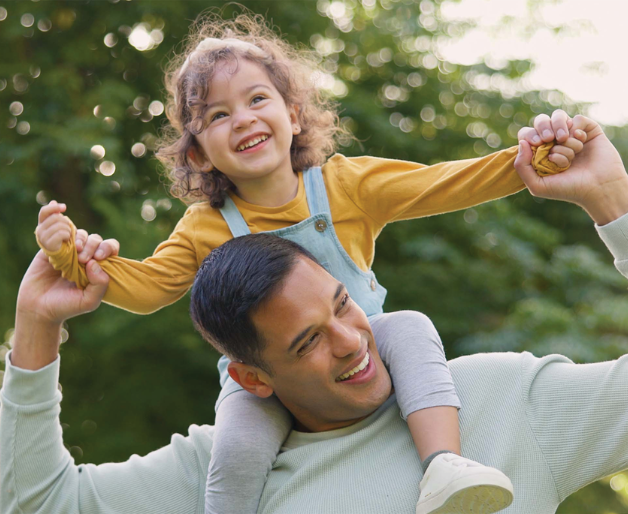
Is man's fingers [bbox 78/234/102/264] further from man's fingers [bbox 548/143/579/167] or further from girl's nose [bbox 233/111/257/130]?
man's fingers [bbox 548/143/579/167]

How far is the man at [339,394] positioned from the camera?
A: 6.37ft

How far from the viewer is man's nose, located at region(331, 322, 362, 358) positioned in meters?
1.94

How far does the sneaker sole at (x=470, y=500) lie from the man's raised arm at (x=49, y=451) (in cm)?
80

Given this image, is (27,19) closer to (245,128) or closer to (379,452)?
(245,128)

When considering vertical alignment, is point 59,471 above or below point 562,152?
below

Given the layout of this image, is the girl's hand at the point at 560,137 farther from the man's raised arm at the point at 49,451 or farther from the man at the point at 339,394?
the man's raised arm at the point at 49,451

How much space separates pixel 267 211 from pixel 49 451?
0.92 metres

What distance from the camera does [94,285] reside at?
6.97 feet

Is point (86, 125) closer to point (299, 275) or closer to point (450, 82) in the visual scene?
point (450, 82)

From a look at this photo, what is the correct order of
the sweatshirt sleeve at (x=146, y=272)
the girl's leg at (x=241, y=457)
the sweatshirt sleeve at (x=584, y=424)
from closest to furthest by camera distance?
the sweatshirt sleeve at (x=584, y=424) → the girl's leg at (x=241, y=457) → the sweatshirt sleeve at (x=146, y=272)

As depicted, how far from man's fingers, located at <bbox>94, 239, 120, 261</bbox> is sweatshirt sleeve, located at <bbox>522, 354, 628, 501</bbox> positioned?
3.86 ft

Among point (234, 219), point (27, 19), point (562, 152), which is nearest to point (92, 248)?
point (234, 219)

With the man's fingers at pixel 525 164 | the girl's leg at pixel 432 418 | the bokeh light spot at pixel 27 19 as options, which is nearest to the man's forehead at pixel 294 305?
the girl's leg at pixel 432 418

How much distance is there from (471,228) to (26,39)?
3.52 meters
